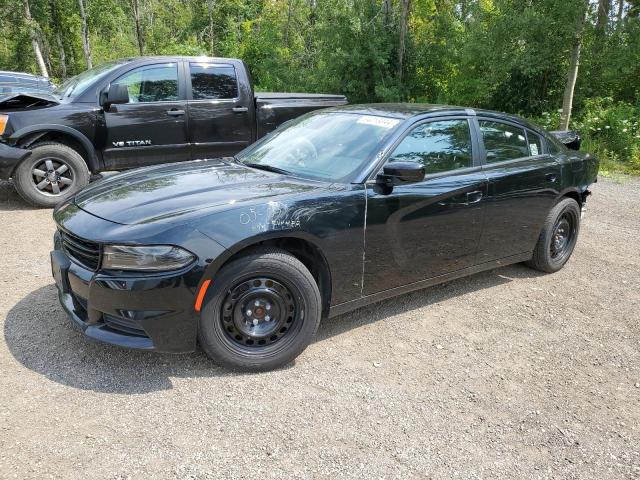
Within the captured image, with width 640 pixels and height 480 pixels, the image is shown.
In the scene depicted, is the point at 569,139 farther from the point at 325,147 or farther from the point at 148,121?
the point at 148,121

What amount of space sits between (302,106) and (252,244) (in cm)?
514

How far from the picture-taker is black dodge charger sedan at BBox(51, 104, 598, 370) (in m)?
2.89

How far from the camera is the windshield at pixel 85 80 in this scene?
6750 millimetres

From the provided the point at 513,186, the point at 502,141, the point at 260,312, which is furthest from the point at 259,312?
the point at 502,141

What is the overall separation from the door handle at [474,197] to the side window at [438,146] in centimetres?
23

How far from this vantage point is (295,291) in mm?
3215

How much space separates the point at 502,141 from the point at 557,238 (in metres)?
1.34

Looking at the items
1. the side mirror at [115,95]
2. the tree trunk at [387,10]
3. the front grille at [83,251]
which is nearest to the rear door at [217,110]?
the side mirror at [115,95]

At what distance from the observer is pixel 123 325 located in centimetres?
295

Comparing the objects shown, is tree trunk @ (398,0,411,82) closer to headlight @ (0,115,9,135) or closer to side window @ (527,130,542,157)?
side window @ (527,130,542,157)

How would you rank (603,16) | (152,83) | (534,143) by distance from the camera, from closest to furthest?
(534,143) → (152,83) → (603,16)

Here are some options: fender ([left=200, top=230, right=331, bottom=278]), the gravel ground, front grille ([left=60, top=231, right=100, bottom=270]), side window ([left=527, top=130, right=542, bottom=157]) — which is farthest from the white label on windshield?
front grille ([left=60, top=231, right=100, bottom=270])

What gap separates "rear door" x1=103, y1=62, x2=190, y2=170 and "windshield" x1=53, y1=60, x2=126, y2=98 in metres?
0.29

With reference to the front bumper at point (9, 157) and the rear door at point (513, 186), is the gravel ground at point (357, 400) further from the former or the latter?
the front bumper at point (9, 157)
